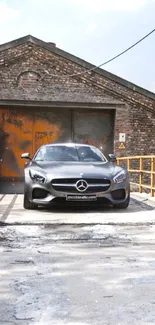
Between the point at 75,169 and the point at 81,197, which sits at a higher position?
the point at 75,169

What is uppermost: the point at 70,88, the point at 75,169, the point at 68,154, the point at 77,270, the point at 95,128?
the point at 70,88

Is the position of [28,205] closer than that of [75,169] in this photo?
No

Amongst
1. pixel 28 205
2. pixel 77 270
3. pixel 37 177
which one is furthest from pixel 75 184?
pixel 77 270

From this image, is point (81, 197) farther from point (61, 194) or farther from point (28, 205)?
point (28, 205)

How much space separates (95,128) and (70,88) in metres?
1.86

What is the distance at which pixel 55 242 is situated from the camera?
546cm

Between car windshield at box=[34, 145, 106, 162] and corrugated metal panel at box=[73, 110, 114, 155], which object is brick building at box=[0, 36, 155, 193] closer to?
corrugated metal panel at box=[73, 110, 114, 155]

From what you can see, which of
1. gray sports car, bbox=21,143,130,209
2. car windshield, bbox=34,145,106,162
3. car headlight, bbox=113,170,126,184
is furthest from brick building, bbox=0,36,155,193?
car headlight, bbox=113,170,126,184

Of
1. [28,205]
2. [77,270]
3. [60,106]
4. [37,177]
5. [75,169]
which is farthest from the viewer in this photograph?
[60,106]

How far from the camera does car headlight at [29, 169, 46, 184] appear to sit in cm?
790

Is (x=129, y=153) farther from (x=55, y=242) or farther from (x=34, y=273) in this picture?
(x=34, y=273)

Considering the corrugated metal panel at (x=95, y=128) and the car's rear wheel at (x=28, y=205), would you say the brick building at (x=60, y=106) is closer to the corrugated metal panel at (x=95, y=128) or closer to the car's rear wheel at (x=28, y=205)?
the corrugated metal panel at (x=95, y=128)

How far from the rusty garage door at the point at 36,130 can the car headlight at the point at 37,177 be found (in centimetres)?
880

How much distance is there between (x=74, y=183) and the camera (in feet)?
25.8
